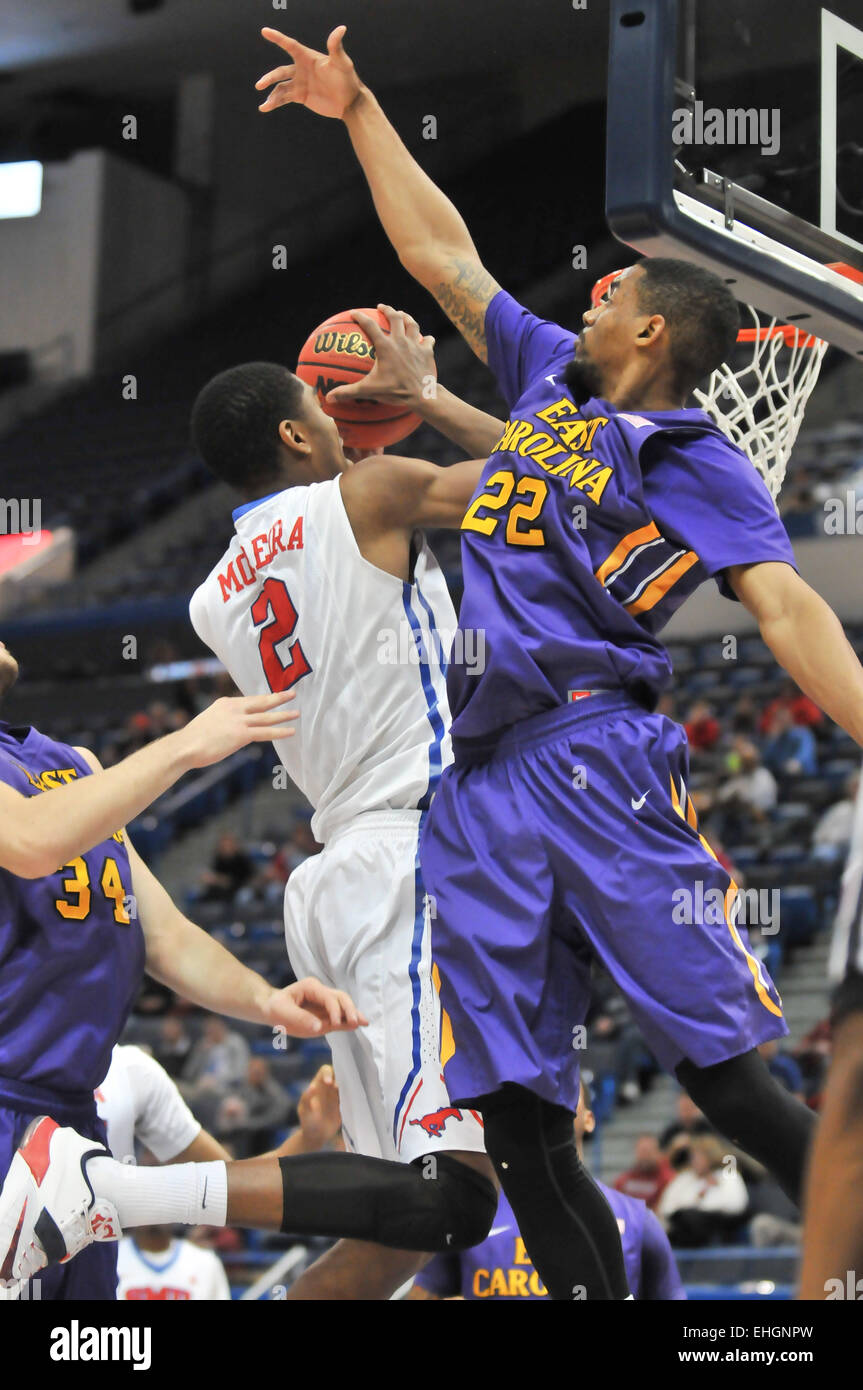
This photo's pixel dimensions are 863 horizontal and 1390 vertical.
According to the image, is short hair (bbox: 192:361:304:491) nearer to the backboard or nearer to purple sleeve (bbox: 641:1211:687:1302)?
the backboard

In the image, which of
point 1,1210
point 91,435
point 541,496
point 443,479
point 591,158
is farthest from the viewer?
point 91,435

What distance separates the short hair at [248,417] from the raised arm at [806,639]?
1.45 m

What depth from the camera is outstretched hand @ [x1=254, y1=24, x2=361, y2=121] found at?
13.7 ft

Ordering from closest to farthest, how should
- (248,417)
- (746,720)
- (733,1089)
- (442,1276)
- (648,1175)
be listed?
1. (733,1089)
2. (248,417)
3. (442,1276)
4. (648,1175)
5. (746,720)

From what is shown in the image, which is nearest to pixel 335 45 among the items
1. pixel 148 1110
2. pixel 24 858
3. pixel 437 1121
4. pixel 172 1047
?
pixel 24 858

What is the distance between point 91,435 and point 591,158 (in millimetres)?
6924

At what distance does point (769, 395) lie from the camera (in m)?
4.68

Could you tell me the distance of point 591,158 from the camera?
60.7 feet

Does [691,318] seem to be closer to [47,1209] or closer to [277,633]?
[277,633]

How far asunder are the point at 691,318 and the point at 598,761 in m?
1.01

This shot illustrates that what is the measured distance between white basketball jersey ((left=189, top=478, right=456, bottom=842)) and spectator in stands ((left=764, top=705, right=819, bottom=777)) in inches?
355

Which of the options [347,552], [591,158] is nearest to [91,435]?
[591,158]

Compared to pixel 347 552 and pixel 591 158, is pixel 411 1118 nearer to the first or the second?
pixel 347 552

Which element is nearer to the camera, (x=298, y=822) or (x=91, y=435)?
(x=298, y=822)
